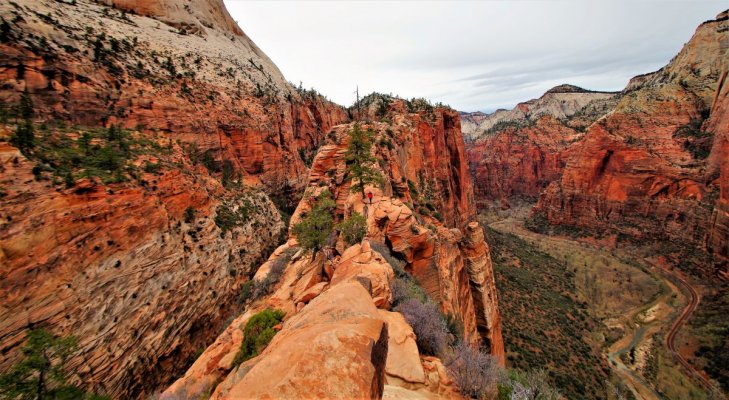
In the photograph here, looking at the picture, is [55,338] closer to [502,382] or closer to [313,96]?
[502,382]

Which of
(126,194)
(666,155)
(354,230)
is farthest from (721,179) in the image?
(126,194)

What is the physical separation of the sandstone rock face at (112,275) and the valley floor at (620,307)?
28.0 meters

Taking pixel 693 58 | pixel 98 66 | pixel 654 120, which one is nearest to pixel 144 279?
pixel 98 66

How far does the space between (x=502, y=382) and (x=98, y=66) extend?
40746mm

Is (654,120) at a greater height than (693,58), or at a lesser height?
lesser

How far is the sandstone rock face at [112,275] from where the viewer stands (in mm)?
13453

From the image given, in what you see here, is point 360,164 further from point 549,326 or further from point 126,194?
point 549,326

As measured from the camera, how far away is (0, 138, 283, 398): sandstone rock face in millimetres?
13453

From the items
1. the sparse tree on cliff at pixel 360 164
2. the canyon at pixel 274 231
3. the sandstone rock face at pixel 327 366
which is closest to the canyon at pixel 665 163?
the canyon at pixel 274 231

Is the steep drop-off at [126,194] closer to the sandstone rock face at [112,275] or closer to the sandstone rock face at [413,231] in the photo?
the sandstone rock face at [112,275]

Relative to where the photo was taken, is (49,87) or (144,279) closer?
(144,279)

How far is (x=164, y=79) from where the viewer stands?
34.4 meters

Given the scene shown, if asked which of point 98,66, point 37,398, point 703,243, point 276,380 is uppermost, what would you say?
point 98,66

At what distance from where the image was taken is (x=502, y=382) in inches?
290
